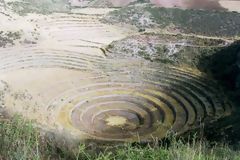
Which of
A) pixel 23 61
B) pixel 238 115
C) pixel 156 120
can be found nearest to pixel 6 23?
pixel 23 61

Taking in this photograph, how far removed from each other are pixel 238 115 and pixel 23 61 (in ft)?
45.6

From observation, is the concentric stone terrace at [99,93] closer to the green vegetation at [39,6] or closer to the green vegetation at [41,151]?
the green vegetation at [39,6]

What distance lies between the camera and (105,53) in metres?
31.4

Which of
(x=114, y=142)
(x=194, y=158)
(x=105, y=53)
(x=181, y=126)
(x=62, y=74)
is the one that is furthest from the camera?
(x=105, y=53)

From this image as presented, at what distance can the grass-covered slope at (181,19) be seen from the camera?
35.2 meters

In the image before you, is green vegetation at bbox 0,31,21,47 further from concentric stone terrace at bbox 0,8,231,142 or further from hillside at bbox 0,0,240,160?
concentric stone terrace at bbox 0,8,231,142

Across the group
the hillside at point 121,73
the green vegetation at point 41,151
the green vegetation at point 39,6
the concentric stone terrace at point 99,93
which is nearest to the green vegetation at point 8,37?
the hillside at point 121,73

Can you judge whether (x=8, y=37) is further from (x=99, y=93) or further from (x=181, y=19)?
(x=181, y=19)

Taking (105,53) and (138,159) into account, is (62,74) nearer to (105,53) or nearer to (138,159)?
(105,53)

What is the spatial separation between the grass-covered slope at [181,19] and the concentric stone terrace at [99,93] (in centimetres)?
579

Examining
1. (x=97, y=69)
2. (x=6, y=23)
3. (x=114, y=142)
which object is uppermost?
(x=6, y=23)

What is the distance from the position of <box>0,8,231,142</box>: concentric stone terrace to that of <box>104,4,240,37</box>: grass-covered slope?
5.79m

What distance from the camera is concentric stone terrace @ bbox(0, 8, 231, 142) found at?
22812 mm

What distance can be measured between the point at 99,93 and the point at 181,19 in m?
13.9
